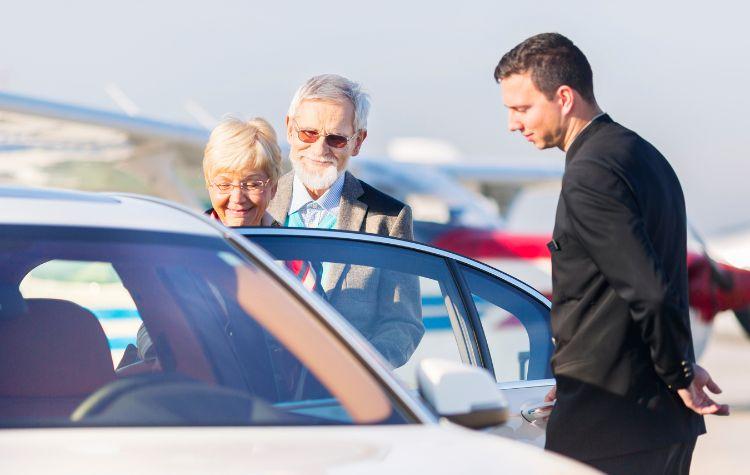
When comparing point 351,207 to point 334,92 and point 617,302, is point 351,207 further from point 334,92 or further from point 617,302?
Answer: point 617,302

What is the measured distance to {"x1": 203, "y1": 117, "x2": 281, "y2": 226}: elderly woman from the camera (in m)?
4.27

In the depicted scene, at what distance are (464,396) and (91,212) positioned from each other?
0.94 meters

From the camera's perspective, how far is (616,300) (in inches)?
129

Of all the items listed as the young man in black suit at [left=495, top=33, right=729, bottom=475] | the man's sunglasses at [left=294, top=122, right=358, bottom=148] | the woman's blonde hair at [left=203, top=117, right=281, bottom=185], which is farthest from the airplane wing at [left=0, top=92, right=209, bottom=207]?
the young man in black suit at [left=495, top=33, right=729, bottom=475]

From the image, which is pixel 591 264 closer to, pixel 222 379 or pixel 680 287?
pixel 680 287

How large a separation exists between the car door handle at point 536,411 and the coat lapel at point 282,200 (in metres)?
1.20

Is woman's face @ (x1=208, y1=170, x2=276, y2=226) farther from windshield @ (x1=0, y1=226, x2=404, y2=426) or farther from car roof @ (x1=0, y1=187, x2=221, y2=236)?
car roof @ (x1=0, y1=187, x2=221, y2=236)

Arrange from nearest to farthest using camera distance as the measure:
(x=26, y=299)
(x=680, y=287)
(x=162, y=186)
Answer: (x=26, y=299) → (x=680, y=287) → (x=162, y=186)

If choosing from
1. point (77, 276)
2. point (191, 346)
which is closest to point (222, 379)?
point (191, 346)

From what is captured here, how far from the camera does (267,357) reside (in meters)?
3.19

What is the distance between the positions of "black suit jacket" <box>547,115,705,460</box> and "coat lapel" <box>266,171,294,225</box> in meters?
1.41

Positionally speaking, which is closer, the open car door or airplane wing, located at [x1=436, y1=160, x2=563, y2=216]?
the open car door

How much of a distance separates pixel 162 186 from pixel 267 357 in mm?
13248

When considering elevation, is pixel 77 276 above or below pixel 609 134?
below
